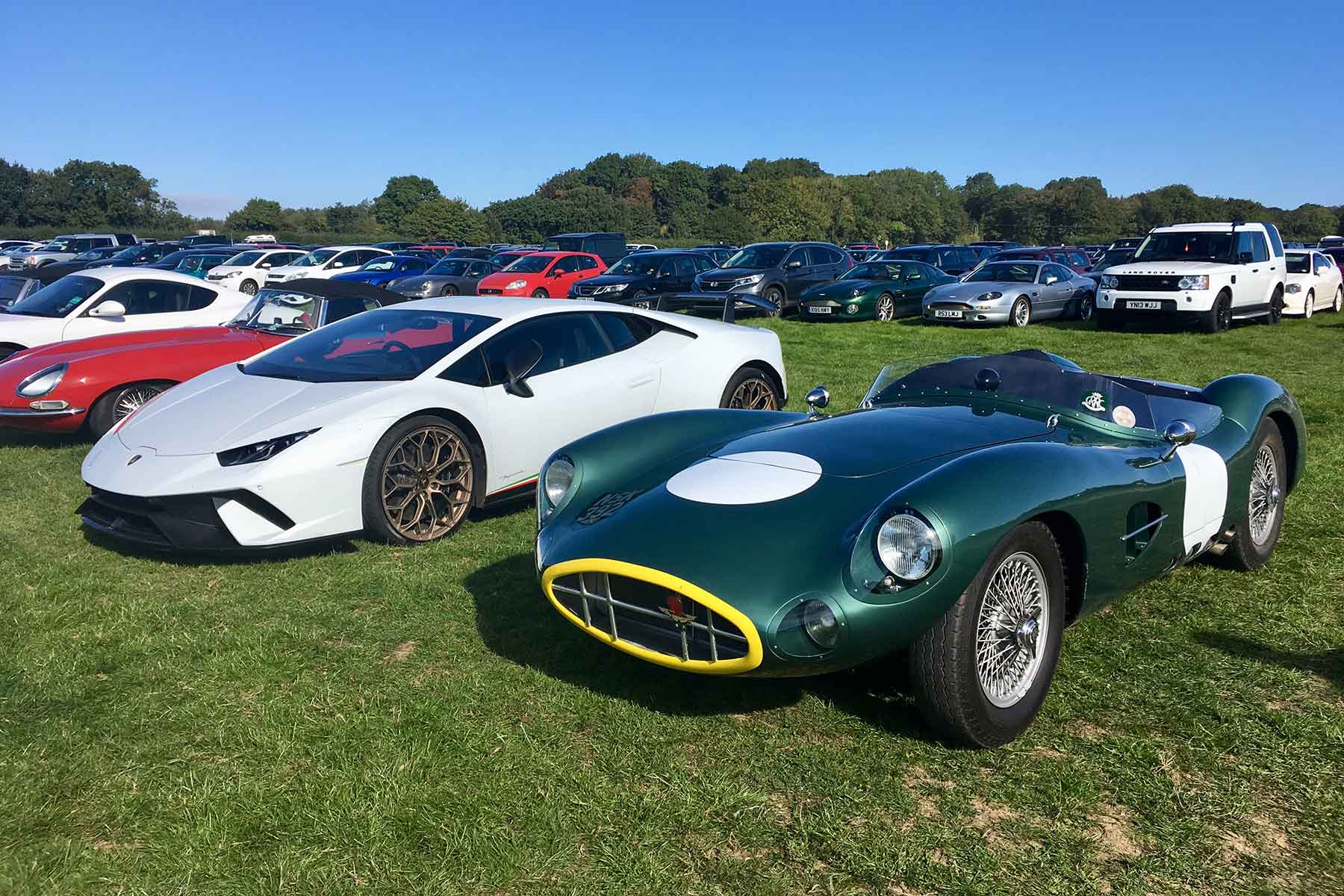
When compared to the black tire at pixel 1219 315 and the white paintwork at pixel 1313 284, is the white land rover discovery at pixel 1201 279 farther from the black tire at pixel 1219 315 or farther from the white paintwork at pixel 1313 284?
the white paintwork at pixel 1313 284

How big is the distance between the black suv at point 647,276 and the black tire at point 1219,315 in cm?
925

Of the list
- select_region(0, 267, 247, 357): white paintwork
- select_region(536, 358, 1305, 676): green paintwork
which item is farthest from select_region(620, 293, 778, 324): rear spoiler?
select_region(0, 267, 247, 357): white paintwork

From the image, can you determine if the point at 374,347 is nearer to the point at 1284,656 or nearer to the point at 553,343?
the point at 553,343

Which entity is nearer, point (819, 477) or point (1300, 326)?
point (819, 477)

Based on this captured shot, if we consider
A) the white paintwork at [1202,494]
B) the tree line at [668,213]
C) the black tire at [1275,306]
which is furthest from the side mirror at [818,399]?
the tree line at [668,213]

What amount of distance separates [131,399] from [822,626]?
7064mm

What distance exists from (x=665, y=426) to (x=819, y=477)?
1127 millimetres

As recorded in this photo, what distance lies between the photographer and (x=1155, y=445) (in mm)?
4035

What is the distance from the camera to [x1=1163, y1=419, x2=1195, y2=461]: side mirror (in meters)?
3.97

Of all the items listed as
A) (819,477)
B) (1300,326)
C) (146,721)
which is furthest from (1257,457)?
(1300,326)

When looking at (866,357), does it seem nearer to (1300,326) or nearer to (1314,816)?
(1300,326)

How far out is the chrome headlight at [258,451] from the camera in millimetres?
5035

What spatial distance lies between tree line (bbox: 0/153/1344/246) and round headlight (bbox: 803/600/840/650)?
208 feet

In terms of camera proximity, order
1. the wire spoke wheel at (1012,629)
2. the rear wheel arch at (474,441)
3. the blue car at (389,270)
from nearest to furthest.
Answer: the wire spoke wheel at (1012,629) < the rear wheel arch at (474,441) < the blue car at (389,270)
